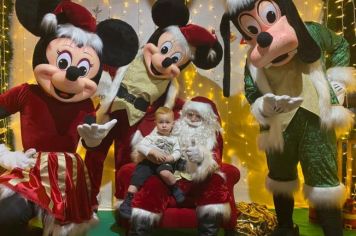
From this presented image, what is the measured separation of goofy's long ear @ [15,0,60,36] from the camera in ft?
7.00

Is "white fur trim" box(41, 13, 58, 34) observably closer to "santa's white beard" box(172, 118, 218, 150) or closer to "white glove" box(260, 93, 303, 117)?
"santa's white beard" box(172, 118, 218, 150)

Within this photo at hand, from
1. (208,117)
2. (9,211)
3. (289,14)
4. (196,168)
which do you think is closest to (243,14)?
(289,14)

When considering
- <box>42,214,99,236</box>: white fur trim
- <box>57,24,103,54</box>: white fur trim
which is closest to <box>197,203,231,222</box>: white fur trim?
<box>42,214,99,236</box>: white fur trim

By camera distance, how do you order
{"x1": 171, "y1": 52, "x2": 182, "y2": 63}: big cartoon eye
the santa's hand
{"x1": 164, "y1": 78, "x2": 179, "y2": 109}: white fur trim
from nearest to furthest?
the santa's hand, {"x1": 171, "y1": 52, "x2": 182, "y2": 63}: big cartoon eye, {"x1": 164, "y1": 78, "x2": 179, "y2": 109}: white fur trim

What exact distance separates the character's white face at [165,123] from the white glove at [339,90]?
0.92 m

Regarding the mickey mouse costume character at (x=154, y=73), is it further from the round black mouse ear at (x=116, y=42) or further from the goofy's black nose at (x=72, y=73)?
the goofy's black nose at (x=72, y=73)

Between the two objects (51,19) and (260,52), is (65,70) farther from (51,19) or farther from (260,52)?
(260,52)

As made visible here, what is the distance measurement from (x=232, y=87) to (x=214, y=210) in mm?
1332

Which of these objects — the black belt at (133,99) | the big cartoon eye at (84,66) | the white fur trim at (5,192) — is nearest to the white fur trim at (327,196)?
the black belt at (133,99)

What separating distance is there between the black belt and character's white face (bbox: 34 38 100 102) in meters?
0.58

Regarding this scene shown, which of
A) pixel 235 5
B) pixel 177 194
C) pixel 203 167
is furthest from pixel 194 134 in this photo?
pixel 235 5

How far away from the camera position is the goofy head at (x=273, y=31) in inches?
84.0

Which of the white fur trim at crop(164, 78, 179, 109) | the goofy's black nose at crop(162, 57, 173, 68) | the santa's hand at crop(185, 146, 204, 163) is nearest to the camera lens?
the santa's hand at crop(185, 146, 204, 163)

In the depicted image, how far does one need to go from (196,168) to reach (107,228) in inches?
35.1
